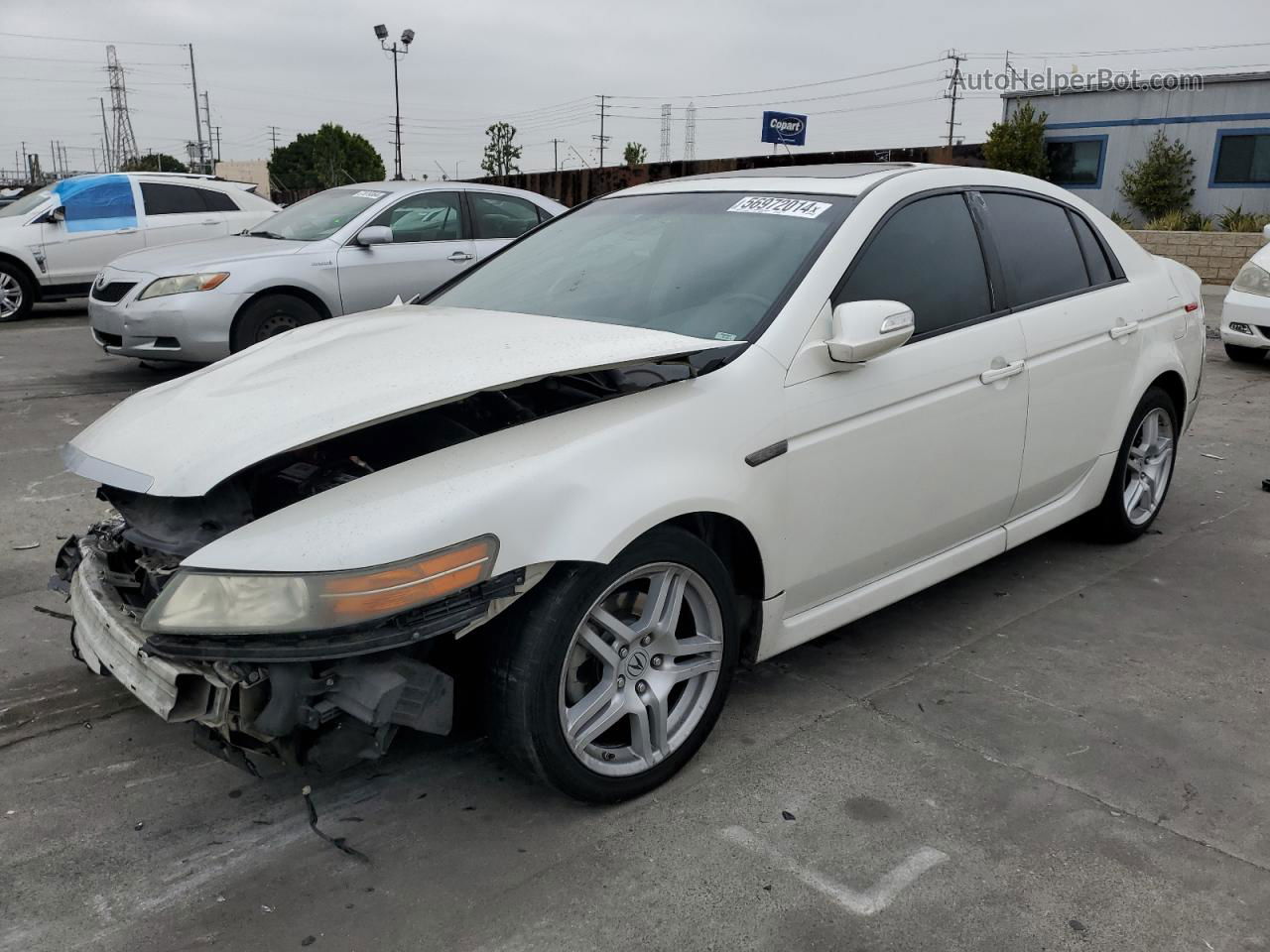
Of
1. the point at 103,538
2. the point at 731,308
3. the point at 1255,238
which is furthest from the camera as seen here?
the point at 1255,238

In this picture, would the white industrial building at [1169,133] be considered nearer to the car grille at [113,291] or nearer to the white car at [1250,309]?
the white car at [1250,309]

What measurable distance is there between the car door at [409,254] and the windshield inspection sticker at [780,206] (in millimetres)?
5175

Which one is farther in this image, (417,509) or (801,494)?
(801,494)

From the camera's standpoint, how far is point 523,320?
331 cm

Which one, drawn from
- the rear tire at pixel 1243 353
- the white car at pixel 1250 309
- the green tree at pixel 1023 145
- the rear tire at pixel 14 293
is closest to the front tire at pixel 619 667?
the white car at pixel 1250 309

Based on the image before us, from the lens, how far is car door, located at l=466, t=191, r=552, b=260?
30.9 ft

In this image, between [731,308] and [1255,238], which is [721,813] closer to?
[731,308]

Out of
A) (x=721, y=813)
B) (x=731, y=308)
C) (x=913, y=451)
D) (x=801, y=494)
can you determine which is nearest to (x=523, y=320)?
(x=731, y=308)

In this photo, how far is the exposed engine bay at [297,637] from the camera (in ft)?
7.53

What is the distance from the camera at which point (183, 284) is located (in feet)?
26.2

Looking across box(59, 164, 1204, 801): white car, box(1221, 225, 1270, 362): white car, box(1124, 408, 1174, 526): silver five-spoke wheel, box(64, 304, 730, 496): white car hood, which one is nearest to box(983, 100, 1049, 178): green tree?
box(1221, 225, 1270, 362): white car

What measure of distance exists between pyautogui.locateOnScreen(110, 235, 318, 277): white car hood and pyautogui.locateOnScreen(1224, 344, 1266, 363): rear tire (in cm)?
851

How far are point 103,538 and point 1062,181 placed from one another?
99.9ft

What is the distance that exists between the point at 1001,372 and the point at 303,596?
253 centimetres
